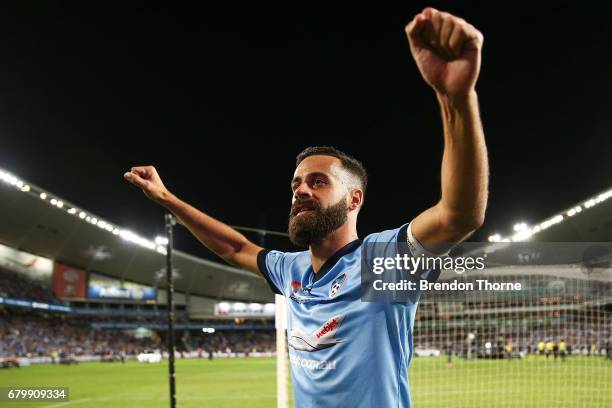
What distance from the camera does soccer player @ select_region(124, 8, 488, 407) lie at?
1.60 m

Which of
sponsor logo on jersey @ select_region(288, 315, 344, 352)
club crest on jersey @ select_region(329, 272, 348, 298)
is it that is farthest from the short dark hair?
sponsor logo on jersey @ select_region(288, 315, 344, 352)

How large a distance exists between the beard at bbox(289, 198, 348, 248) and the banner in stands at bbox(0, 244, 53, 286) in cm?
5651

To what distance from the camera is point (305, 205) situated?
245 centimetres

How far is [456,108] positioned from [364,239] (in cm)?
97

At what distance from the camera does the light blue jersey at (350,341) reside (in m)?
2.17

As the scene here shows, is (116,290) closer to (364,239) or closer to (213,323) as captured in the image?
(213,323)

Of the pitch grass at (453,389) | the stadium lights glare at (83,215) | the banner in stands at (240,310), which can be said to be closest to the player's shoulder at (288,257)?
the pitch grass at (453,389)

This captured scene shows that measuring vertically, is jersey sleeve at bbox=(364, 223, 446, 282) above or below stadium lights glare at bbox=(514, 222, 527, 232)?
below

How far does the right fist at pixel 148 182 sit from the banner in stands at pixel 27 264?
55216 mm

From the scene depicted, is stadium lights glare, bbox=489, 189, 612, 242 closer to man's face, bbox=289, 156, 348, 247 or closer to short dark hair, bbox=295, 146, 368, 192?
short dark hair, bbox=295, 146, 368, 192

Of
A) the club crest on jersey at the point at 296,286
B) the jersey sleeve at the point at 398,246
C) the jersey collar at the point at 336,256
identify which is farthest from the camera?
the club crest on jersey at the point at 296,286

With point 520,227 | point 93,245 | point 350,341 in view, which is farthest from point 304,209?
point 93,245

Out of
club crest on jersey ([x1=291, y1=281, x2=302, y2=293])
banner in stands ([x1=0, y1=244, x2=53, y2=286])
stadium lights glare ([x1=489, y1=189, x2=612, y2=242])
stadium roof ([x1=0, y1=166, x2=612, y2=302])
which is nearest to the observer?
club crest on jersey ([x1=291, y1=281, x2=302, y2=293])

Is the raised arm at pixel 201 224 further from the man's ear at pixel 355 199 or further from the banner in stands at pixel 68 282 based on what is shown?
the banner in stands at pixel 68 282
